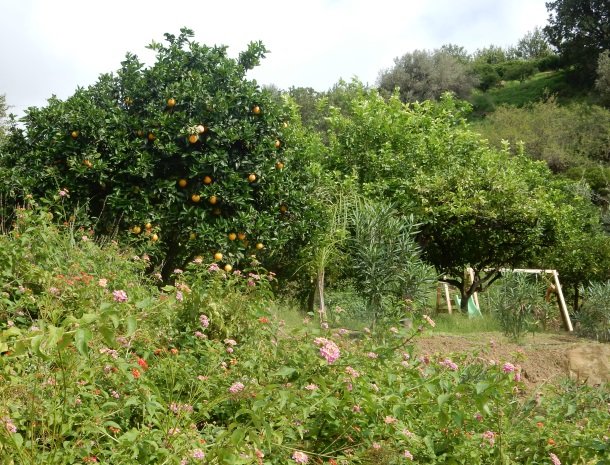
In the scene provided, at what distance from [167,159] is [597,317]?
6418 millimetres

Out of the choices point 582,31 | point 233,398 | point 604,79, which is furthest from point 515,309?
point 582,31

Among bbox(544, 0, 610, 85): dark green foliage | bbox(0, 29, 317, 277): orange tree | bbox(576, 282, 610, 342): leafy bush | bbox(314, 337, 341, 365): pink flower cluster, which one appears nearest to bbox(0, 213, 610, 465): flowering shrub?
bbox(314, 337, 341, 365): pink flower cluster

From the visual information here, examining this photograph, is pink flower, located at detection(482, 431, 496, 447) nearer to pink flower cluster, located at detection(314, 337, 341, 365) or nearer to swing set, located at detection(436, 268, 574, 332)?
pink flower cluster, located at detection(314, 337, 341, 365)

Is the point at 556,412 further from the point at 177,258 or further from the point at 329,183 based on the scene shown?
the point at 329,183

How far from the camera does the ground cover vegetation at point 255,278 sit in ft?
8.80

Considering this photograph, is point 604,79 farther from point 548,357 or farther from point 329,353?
point 329,353

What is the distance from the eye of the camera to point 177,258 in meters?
7.77

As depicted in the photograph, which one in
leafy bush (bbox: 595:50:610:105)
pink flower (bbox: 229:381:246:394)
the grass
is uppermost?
leafy bush (bbox: 595:50:610:105)

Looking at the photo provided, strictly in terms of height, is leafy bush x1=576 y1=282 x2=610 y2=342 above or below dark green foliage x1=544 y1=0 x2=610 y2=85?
below

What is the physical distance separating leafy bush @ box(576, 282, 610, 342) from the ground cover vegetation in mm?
40

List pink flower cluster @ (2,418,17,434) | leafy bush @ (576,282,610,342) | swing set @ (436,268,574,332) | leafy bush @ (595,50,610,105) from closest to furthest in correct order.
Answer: pink flower cluster @ (2,418,17,434)
leafy bush @ (576,282,610,342)
swing set @ (436,268,574,332)
leafy bush @ (595,50,610,105)

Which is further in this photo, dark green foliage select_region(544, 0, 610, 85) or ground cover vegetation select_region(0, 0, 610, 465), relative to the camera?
dark green foliage select_region(544, 0, 610, 85)

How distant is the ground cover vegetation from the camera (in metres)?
2.68

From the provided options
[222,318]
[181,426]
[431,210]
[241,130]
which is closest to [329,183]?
[431,210]
